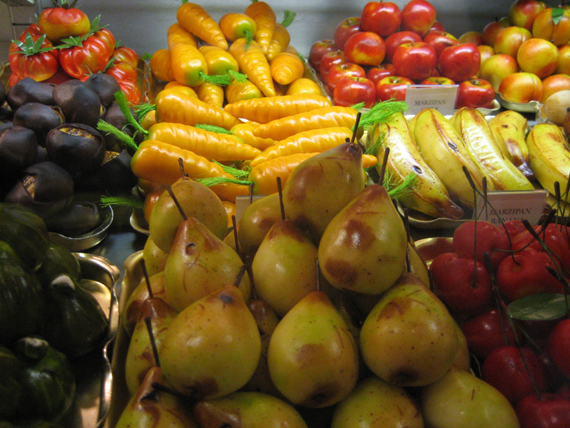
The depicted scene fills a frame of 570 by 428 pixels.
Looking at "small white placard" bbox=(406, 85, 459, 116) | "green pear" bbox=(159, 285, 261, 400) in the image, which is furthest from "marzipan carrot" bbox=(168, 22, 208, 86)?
"green pear" bbox=(159, 285, 261, 400)

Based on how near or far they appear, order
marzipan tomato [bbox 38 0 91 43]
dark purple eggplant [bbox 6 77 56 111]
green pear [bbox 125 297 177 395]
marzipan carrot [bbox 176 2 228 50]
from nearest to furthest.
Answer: green pear [bbox 125 297 177 395]
dark purple eggplant [bbox 6 77 56 111]
marzipan tomato [bbox 38 0 91 43]
marzipan carrot [bbox 176 2 228 50]

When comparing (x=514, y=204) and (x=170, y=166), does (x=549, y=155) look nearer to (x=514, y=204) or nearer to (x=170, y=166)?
(x=514, y=204)

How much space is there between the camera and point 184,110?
132 cm

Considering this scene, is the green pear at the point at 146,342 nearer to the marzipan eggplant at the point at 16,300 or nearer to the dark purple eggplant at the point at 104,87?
the marzipan eggplant at the point at 16,300

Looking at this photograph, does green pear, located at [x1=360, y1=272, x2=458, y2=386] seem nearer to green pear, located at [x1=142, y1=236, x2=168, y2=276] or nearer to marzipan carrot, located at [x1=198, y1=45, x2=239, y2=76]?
green pear, located at [x1=142, y1=236, x2=168, y2=276]

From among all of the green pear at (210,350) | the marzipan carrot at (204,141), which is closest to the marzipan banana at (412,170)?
the marzipan carrot at (204,141)

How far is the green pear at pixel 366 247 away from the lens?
501mm

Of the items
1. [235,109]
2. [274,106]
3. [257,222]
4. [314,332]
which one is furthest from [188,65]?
[314,332]

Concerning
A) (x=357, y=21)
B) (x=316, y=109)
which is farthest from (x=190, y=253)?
(x=357, y=21)

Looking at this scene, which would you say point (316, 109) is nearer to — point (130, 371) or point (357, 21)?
point (357, 21)

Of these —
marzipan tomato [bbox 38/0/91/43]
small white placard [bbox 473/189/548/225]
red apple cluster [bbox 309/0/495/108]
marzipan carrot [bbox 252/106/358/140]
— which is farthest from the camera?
red apple cluster [bbox 309/0/495/108]

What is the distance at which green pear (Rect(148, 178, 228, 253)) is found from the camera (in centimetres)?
62

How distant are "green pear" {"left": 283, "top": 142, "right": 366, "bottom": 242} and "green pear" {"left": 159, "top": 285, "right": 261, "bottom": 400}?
6.9 inches

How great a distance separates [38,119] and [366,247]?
0.93 meters
